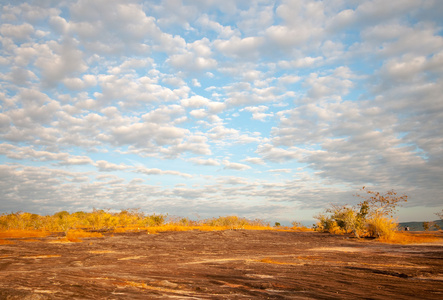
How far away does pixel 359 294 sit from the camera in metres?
6.54

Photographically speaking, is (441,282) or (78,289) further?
(441,282)

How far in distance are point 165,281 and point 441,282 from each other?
7213 millimetres

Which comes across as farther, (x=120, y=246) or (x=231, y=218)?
(x=231, y=218)

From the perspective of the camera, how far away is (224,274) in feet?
31.4

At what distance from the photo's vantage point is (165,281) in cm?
821

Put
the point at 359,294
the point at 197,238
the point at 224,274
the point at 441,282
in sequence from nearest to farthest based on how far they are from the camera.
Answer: the point at 359,294 < the point at 441,282 < the point at 224,274 < the point at 197,238

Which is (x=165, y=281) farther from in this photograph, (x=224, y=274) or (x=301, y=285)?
(x=301, y=285)

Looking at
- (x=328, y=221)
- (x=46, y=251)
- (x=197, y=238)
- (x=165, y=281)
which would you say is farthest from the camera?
(x=328, y=221)

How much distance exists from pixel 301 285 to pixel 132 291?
422 cm

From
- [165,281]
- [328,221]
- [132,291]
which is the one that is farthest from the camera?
[328,221]

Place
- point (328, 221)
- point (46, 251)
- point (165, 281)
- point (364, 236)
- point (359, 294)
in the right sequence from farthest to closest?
point (328, 221)
point (364, 236)
point (46, 251)
point (165, 281)
point (359, 294)

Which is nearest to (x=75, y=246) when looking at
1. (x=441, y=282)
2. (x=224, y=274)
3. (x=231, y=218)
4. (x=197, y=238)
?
(x=197, y=238)

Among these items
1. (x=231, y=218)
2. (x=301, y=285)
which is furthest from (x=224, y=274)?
(x=231, y=218)

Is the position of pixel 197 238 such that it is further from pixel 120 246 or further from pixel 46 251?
pixel 46 251
